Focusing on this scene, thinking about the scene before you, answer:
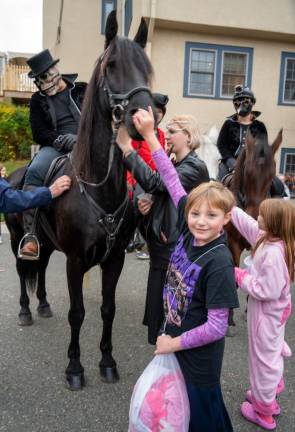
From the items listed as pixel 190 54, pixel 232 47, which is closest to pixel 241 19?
pixel 232 47

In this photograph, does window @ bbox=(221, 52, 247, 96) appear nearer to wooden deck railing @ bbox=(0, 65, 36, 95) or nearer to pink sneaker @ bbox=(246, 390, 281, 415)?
pink sneaker @ bbox=(246, 390, 281, 415)

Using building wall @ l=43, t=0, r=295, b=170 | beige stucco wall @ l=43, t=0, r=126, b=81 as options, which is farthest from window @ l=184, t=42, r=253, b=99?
beige stucco wall @ l=43, t=0, r=126, b=81

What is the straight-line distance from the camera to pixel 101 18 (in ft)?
50.2

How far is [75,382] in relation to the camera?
2.85 meters

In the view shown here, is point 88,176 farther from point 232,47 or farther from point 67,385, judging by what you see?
point 232,47

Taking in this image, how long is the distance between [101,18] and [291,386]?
52.2 feet

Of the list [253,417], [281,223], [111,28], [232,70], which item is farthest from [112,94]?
[232,70]

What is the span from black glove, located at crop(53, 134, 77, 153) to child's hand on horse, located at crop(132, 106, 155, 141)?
4.13 feet

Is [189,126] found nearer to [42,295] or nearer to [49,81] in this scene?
[49,81]

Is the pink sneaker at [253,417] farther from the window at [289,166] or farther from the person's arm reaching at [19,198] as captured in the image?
the window at [289,166]

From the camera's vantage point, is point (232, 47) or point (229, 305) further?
point (232, 47)

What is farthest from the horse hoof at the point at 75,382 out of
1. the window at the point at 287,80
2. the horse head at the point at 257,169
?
the window at the point at 287,80

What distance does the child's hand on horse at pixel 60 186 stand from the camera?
269 cm

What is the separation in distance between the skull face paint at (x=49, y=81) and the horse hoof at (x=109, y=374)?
7.85 feet
